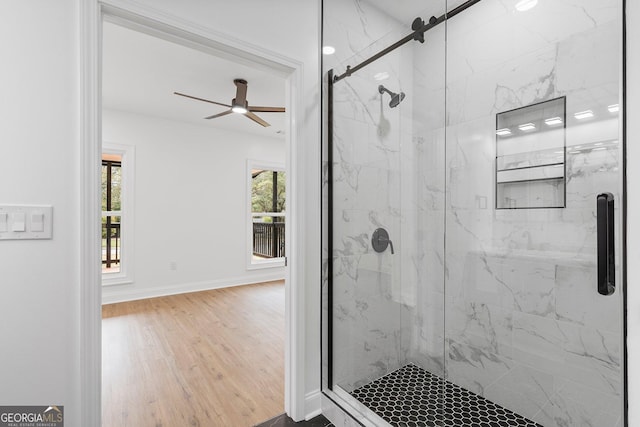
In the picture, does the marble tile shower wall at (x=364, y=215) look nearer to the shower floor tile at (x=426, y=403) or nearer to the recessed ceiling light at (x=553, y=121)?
the shower floor tile at (x=426, y=403)

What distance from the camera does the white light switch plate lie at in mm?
1194

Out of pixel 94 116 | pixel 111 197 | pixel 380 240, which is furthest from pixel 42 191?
pixel 111 197

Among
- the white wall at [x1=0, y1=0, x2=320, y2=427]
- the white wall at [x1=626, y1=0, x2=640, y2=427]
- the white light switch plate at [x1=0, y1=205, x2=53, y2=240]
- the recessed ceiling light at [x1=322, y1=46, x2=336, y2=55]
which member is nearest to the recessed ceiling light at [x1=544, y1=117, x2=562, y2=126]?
the white wall at [x1=626, y1=0, x2=640, y2=427]

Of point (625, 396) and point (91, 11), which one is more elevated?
point (91, 11)

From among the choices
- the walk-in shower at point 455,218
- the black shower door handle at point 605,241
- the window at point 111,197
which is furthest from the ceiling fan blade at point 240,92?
the black shower door handle at point 605,241

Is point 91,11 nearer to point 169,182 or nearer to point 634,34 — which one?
point 634,34

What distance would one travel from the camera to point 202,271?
5.00 m

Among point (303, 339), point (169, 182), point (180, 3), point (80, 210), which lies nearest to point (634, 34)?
point (180, 3)

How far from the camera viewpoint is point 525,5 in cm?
179

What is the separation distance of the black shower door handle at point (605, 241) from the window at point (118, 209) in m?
4.83

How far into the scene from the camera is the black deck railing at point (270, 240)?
5.93 m

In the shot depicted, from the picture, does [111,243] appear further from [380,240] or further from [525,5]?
[525,5]

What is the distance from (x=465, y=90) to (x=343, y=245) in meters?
1.20

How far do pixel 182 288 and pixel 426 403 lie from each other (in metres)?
3.97
